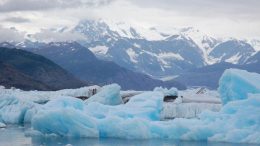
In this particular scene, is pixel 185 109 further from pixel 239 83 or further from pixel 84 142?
pixel 84 142

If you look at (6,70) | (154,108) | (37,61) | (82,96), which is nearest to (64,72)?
(37,61)

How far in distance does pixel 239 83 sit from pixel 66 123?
10.5 meters

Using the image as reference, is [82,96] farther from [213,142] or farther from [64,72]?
[64,72]

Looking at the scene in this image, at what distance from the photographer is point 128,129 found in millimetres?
34094

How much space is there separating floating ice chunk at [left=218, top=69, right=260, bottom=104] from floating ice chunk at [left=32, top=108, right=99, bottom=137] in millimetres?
8578

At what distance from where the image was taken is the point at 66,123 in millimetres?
33812

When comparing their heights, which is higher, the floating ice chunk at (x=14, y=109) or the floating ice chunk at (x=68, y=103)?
the floating ice chunk at (x=68, y=103)

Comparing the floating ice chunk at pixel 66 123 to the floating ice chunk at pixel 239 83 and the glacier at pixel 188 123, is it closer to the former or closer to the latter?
the glacier at pixel 188 123

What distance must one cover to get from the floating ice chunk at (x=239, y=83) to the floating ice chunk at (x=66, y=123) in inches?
338

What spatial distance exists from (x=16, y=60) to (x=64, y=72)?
15.7 m

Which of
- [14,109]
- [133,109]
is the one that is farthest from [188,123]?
[14,109]

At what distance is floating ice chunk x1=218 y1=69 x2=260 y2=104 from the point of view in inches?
1410

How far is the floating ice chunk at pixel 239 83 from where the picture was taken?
35812mm

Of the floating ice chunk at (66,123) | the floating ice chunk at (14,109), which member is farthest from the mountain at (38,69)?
the floating ice chunk at (66,123)
